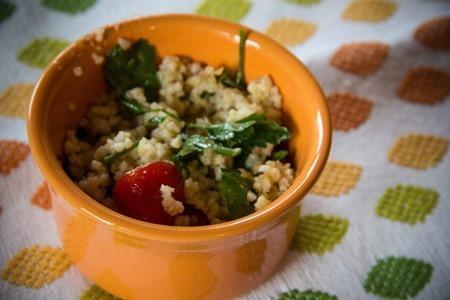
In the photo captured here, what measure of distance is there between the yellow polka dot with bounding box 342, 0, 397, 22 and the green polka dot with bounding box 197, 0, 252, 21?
19 cm

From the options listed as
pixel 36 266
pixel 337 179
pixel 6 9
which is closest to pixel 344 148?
pixel 337 179

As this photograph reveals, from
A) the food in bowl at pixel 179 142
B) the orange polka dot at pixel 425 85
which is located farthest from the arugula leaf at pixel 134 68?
the orange polka dot at pixel 425 85

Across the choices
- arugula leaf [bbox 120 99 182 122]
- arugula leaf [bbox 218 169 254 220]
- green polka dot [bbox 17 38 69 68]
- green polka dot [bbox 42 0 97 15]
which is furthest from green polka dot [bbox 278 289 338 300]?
green polka dot [bbox 42 0 97 15]

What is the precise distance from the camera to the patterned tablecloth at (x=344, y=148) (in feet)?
2.77

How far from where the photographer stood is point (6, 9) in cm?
115

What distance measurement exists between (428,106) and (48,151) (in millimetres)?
659

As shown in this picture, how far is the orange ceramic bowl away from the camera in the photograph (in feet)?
2.24

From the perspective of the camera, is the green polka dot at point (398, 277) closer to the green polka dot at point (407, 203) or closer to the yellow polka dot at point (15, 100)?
the green polka dot at point (407, 203)

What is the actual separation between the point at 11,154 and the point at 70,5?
369 millimetres

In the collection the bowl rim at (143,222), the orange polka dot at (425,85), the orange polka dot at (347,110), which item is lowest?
the orange polka dot at (347,110)

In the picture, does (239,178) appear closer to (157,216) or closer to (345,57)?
(157,216)

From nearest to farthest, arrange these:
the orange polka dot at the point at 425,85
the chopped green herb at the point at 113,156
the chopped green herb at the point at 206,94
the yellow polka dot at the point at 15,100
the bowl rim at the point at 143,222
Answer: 1. the bowl rim at the point at 143,222
2. the chopped green herb at the point at 113,156
3. the chopped green herb at the point at 206,94
4. the yellow polka dot at the point at 15,100
5. the orange polka dot at the point at 425,85

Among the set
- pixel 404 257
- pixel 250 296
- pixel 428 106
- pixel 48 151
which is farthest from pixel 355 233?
pixel 48 151

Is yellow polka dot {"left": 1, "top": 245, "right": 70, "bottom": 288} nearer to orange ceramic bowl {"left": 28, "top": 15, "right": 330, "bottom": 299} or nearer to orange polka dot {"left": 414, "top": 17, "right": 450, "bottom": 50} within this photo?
orange ceramic bowl {"left": 28, "top": 15, "right": 330, "bottom": 299}
